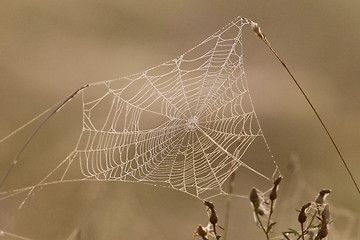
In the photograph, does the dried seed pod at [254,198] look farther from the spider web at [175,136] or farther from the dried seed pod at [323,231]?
the dried seed pod at [323,231]

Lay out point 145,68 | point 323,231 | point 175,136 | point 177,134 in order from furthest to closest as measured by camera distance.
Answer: point 145,68 → point 175,136 → point 177,134 → point 323,231

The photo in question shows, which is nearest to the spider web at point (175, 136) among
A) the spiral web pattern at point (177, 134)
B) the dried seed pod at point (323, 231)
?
the spiral web pattern at point (177, 134)

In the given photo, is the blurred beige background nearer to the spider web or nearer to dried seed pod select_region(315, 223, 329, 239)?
the spider web

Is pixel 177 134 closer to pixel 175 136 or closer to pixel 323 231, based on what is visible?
pixel 175 136

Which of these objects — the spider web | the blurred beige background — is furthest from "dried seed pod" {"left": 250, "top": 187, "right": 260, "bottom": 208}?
the blurred beige background

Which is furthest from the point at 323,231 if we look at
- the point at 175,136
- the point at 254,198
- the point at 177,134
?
the point at 175,136
